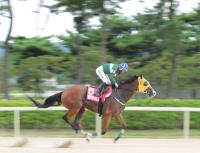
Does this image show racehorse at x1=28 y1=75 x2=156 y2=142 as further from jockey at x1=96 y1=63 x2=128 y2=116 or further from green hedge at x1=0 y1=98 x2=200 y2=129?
green hedge at x1=0 y1=98 x2=200 y2=129

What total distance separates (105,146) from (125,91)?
1317 mm

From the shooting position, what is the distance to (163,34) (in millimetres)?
15828

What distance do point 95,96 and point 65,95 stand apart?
25.2 inches

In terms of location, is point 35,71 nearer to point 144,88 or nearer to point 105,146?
point 144,88

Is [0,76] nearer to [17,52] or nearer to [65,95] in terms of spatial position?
[17,52]

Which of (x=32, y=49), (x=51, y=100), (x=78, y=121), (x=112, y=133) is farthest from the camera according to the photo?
(x=32, y=49)

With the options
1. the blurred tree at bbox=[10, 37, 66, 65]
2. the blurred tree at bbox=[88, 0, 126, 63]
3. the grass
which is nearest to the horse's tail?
the grass

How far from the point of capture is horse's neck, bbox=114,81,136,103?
1075cm

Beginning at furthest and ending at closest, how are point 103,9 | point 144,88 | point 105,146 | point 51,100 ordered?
point 103,9 < point 51,100 < point 144,88 < point 105,146

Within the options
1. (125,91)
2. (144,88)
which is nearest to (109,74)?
(125,91)

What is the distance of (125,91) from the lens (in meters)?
10.8

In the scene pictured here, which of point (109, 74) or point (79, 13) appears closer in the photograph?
point (109, 74)

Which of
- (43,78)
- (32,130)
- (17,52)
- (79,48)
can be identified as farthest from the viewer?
(17,52)

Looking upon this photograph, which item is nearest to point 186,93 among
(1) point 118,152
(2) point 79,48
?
(2) point 79,48
